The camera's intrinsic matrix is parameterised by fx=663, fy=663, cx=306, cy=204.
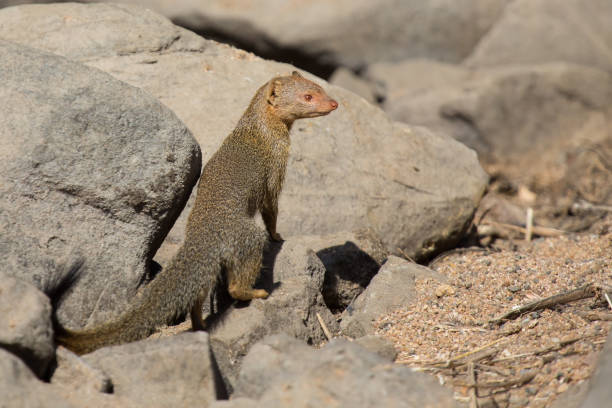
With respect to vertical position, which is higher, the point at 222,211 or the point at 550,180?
the point at 222,211

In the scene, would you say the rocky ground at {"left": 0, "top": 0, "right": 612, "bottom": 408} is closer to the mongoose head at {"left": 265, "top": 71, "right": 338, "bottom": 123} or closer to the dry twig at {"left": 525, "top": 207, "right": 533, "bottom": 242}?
the dry twig at {"left": 525, "top": 207, "right": 533, "bottom": 242}

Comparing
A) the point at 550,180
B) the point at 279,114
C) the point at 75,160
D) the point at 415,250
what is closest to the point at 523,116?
the point at 550,180

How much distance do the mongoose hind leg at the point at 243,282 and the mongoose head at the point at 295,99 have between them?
125 centimetres

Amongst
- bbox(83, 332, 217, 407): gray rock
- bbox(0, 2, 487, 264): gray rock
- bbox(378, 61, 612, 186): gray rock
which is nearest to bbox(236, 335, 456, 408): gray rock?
bbox(83, 332, 217, 407): gray rock

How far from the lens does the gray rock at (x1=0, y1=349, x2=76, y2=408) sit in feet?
8.47

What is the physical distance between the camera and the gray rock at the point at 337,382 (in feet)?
8.53

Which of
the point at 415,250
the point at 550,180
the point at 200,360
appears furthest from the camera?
the point at 550,180

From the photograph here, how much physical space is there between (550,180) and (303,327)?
544 cm

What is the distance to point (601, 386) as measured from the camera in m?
2.53

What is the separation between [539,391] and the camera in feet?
10.0

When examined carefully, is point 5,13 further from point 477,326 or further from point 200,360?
point 477,326

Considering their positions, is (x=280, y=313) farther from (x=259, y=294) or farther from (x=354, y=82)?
(x=354, y=82)

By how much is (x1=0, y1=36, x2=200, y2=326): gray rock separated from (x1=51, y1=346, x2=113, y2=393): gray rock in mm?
650

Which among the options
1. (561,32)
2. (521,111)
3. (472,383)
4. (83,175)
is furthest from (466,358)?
(561,32)
